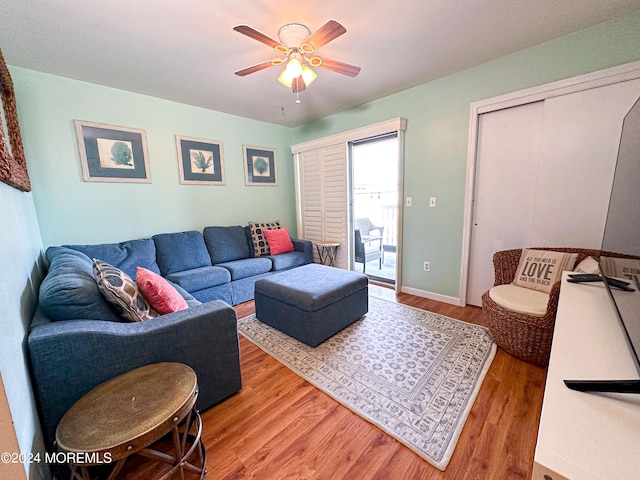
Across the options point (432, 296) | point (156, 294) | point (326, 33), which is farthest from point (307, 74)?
point (432, 296)

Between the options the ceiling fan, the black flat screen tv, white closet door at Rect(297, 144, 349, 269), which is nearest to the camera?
the black flat screen tv

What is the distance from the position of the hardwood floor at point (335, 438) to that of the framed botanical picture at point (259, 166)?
9.62ft

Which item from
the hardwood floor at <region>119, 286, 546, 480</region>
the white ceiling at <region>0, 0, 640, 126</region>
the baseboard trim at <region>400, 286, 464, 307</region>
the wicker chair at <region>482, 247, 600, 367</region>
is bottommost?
the hardwood floor at <region>119, 286, 546, 480</region>

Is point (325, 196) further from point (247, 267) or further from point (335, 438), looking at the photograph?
point (335, 438)

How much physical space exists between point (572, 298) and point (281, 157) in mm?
3893

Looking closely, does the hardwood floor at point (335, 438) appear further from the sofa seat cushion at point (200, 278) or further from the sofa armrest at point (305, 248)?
the sofa armrest at point (305, 248)

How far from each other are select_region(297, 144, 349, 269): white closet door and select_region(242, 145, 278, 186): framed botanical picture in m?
0.44

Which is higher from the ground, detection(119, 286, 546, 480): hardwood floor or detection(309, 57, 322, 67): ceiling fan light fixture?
detection(309, 57, 322, 67): ceiling fan light fixture

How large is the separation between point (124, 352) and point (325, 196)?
3.11m

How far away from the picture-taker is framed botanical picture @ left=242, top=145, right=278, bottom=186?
12.3ft

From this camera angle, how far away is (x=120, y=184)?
2719mm

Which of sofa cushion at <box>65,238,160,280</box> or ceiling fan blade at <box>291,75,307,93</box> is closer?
ceiling fan blade at <box>291,75,307,93</box>

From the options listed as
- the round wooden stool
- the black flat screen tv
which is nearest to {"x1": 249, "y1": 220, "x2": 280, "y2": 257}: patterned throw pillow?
the round wooden stool

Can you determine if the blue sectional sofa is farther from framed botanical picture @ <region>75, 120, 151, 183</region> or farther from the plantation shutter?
the plantation shutter
